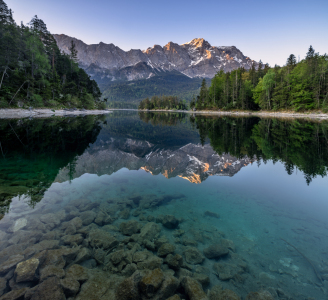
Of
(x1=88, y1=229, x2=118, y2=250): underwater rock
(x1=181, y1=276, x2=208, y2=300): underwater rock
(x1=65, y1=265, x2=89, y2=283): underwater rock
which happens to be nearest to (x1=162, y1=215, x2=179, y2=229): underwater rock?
(x1=88, y1=229, x2=118, y2=250): underwater rock

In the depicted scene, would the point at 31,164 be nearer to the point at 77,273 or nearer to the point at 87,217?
the point at 87,217

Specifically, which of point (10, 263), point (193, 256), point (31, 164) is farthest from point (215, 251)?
point (31, 164)

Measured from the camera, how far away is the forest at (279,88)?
58.7 meters

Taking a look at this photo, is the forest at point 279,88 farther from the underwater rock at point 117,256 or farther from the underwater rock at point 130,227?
the underwater rock at point 117,256

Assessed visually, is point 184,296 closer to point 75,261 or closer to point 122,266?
point 122,266

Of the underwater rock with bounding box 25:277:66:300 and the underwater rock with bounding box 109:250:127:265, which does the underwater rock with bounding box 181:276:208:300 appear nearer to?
the underwater rock with bounding box 109:250:127:265

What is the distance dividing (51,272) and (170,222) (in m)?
3.90

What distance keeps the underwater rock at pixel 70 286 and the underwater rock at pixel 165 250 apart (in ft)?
7.29

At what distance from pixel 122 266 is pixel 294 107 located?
81386 millimetres

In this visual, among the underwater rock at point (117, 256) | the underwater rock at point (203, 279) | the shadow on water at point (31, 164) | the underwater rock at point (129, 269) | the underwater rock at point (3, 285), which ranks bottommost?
the underwater rock at point (203, 279)

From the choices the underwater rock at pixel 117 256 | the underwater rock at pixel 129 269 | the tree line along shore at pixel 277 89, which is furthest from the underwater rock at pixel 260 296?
the tree line along shore at pixel 277 89

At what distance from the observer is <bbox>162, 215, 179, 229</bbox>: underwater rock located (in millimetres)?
6594

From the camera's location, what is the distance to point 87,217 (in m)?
6.87

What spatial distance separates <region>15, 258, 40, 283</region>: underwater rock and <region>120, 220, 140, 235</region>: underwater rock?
102 inches
